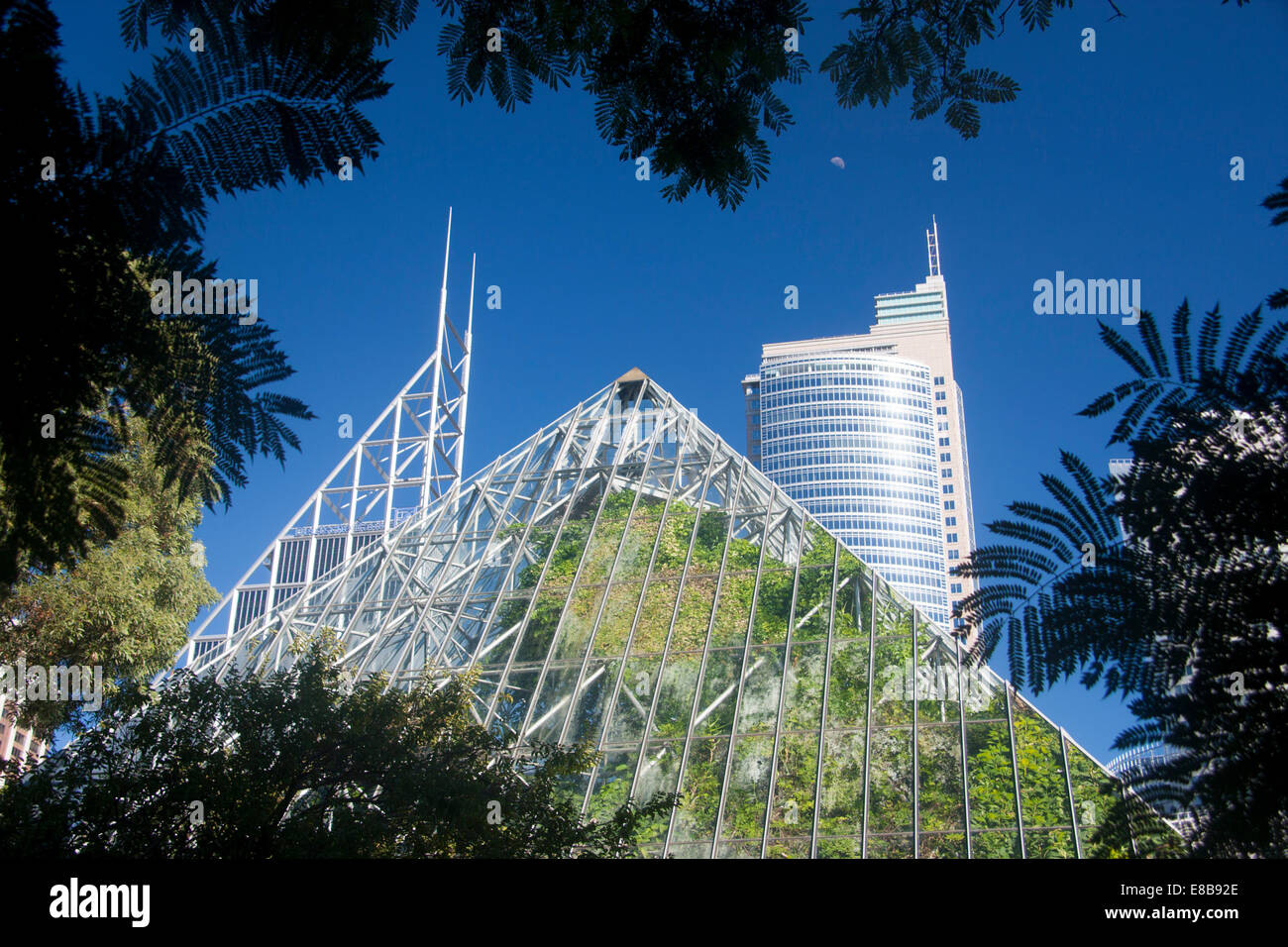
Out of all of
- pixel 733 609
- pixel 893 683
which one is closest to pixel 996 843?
pixel 893 683

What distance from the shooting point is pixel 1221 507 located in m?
2.01

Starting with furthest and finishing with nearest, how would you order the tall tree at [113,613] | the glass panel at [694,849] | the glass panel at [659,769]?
the tall tree at [113,613] < the glass panel at [659,769] < the glass panel at [694,849]

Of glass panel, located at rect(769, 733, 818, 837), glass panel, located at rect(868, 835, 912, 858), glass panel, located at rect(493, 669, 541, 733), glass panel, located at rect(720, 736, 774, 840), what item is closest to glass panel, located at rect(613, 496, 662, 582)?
glass panel, located at rect(493, 669, 541, 733)

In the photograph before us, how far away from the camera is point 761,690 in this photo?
13383mm

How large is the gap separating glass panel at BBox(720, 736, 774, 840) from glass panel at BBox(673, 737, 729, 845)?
0.46ft

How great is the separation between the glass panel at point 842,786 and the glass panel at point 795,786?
0.11m

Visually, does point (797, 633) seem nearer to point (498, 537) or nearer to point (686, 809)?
point (686, 809)

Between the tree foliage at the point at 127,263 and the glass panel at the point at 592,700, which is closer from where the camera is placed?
the tree foliage at the point at 127,263

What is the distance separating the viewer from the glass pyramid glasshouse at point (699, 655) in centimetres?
1162

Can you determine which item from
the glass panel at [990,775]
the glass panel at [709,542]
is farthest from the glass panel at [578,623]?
the glass panel at [990,775]

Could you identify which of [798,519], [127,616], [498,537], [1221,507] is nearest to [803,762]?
[798,519]

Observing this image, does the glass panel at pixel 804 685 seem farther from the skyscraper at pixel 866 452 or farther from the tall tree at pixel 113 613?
the skyscraper at pixel 866 452

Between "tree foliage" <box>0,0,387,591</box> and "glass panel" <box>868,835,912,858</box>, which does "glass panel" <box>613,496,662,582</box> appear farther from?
"tree foliage" <box>0,0,387,591</box>

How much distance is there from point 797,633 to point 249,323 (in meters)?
12.5
